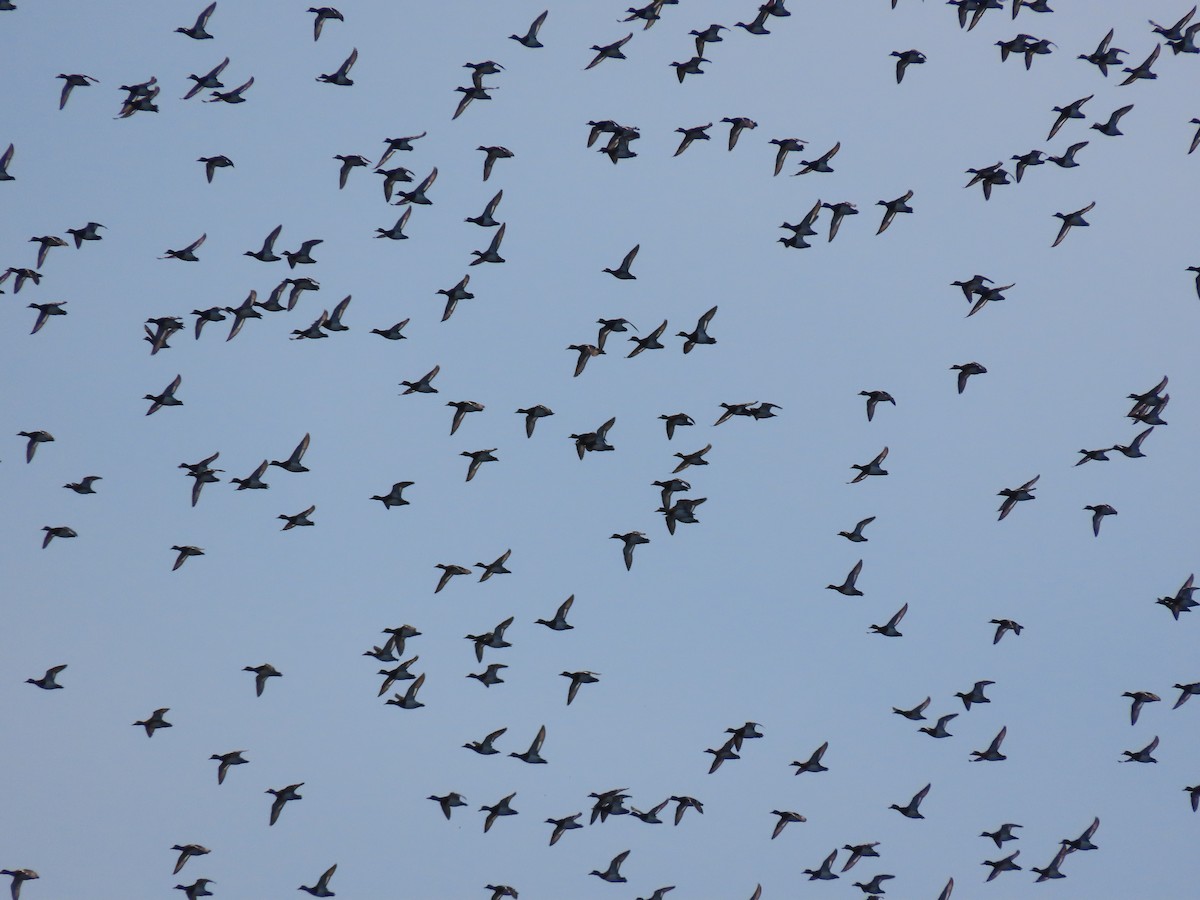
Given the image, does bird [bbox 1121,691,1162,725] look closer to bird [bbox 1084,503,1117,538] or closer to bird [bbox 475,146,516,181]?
bird [bbox 1084,503,1117,538]

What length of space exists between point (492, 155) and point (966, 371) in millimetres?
18038

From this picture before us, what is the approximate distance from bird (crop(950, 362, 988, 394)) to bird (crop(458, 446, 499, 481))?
53.6ft

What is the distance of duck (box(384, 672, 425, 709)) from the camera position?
71.9 metres

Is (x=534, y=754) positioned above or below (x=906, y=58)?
below

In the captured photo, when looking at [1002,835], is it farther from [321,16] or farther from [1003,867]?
[321,16]

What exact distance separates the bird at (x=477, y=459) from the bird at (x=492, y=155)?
31.2ft

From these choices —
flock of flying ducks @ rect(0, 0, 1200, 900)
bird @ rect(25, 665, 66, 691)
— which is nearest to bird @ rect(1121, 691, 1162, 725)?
flock of flying ducks @ rect(0, 0, 1200, 900)

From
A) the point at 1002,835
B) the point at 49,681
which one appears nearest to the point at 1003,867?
the point at 1002,835

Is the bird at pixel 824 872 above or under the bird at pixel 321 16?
under

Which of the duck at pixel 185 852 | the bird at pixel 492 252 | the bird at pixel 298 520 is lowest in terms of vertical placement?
the duck at pixel 185 852

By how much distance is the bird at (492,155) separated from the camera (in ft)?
222

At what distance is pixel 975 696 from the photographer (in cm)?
7362

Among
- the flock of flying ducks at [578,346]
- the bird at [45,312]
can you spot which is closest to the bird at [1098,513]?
the flock of flying ducks at [578,346]

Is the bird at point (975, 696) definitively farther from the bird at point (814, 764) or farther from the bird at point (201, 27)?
the bird at point (201, 27)
